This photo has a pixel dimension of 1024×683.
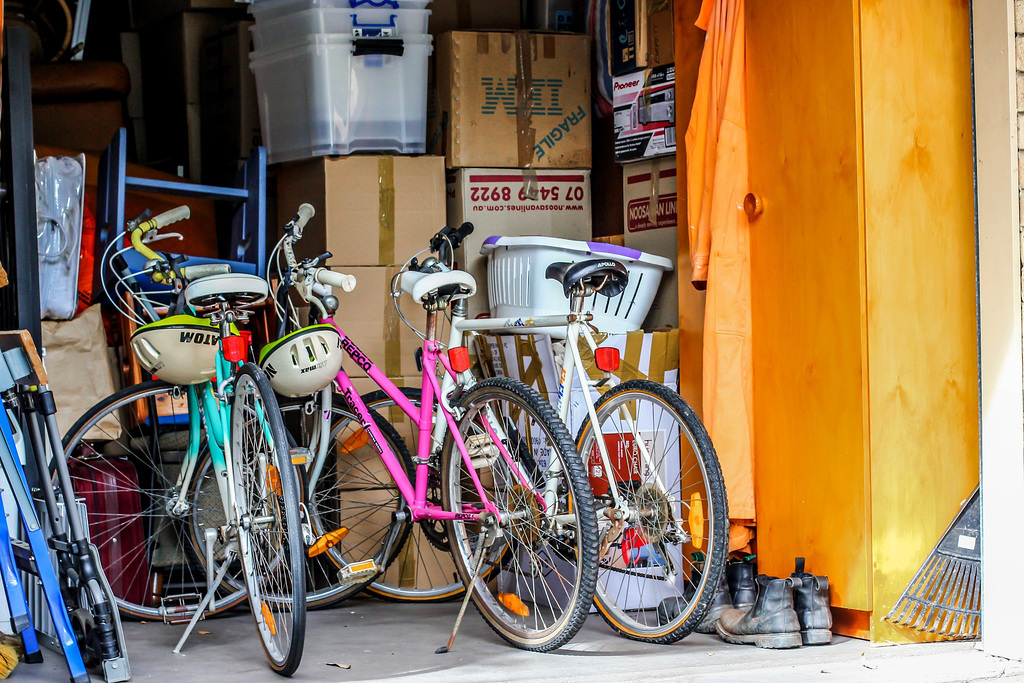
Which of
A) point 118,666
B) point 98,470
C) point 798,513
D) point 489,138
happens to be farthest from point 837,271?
point 98,470

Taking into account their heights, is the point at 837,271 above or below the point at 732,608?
above

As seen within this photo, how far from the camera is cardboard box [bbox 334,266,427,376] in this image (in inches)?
154

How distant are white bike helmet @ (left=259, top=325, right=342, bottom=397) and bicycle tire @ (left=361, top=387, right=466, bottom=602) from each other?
1.87ft

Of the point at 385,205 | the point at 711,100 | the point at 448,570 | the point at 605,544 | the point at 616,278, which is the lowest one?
the point at 448,570

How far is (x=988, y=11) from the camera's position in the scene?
118 inches

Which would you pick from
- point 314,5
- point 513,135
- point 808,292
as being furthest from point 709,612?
point 314,5

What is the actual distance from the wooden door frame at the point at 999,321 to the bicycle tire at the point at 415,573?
172cm

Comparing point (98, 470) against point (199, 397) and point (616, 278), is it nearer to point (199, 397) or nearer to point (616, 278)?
point (199, 397)

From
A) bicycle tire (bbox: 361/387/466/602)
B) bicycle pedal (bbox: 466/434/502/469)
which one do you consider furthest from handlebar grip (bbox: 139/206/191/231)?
bicycle pedal (bbox: 466/434/502/469)

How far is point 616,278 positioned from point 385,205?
1229 millimetres

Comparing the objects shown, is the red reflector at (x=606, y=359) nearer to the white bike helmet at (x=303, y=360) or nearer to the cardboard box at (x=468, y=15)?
the white bike helmet at (x=303, y=360)

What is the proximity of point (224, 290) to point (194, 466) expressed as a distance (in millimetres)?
729

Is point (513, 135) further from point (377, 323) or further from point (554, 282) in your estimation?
point (377, 323)

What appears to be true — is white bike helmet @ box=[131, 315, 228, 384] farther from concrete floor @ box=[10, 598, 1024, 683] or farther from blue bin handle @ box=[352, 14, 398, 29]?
blue bin handle @ box=[352, 14, 398, 29]
